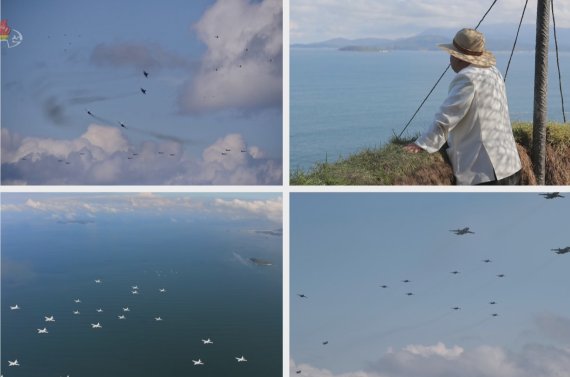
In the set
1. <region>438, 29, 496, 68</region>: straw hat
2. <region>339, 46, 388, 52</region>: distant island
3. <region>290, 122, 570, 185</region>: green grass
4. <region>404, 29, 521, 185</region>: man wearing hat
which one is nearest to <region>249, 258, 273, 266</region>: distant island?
<region>290, 122, 570, 185</region>: green grass

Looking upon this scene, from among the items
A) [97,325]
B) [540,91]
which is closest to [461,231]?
[540,91]

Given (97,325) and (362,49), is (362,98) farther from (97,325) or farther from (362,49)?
(97,325)

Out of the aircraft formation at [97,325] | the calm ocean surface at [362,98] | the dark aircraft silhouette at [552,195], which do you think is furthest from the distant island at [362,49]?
the aircraft formation at [97,325]

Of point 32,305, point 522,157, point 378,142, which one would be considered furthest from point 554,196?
point 32,305

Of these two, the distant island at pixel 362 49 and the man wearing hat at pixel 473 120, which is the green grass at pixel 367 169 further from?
the distant island at pixel 362 49

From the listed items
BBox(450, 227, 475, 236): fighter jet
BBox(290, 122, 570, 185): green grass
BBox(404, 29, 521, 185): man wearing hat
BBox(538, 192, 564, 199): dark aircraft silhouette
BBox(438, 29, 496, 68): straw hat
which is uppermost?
BBox(438, 29, 496, 68): straw hat

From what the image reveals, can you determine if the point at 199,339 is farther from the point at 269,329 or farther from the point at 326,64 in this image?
the point at 326,64

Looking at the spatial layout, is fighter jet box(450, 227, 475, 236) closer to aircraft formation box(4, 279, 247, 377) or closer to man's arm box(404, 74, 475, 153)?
man's arm box(404, 74, 475, 153)
